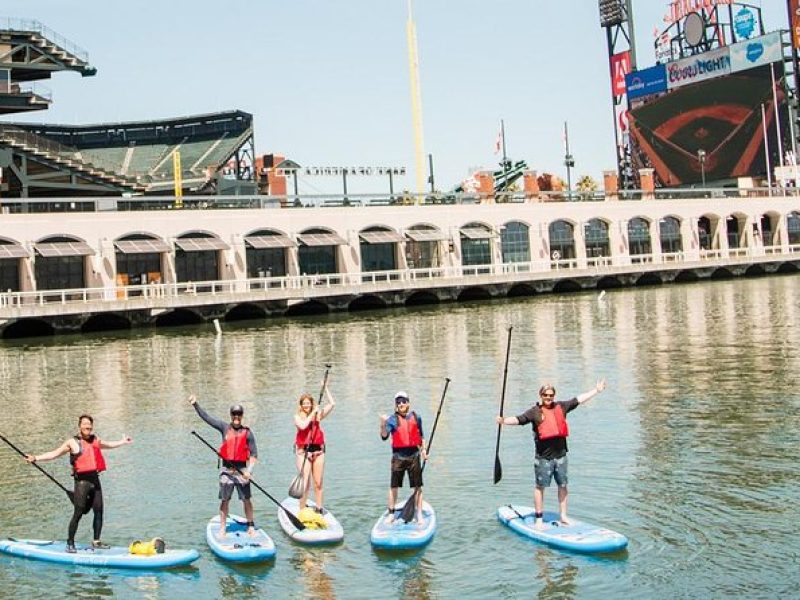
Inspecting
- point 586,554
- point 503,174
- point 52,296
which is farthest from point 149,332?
point 503,174

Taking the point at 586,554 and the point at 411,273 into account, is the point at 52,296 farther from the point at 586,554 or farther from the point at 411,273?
the point at 586,554

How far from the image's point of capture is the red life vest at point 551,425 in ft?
52.0

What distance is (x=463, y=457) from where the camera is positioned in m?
22.2

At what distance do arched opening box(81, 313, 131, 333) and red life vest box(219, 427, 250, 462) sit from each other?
165 ft

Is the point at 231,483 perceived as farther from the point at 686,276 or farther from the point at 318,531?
the point at 686,276

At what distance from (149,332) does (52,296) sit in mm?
10714

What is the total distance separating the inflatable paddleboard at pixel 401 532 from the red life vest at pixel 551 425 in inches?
88.7

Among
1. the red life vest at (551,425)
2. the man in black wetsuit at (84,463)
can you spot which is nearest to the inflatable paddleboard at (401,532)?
the red life vest at (551,425)

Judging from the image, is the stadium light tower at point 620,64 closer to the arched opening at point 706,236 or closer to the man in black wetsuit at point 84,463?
the arched opening at point 706,236

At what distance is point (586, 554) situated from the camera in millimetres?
15461

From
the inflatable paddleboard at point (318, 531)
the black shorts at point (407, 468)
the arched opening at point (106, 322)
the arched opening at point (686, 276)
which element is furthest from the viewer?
the arched opening at point (686, 276)

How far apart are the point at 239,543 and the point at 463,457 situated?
7054 mm

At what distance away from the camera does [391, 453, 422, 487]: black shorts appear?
Answer: 1669 centimetres

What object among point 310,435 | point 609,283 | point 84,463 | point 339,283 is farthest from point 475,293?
point 84,463
